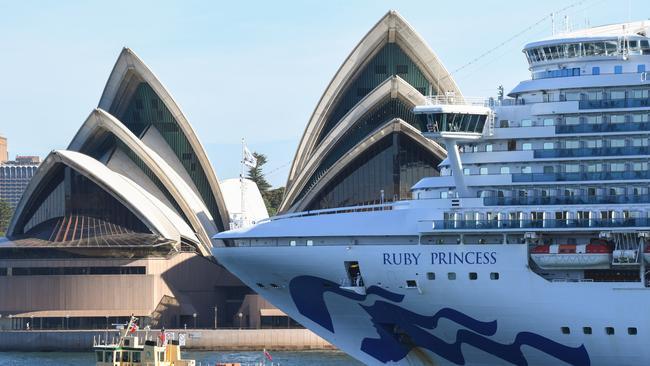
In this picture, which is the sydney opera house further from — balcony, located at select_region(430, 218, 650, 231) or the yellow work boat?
balcony, located at select_region(430, 218, 650, 231)

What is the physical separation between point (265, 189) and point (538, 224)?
2915 inches

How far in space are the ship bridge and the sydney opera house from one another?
3105 centimetres

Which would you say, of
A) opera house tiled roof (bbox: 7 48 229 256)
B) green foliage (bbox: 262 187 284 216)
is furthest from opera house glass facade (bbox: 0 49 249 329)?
green foliage (bbox: 262 187 284 216)

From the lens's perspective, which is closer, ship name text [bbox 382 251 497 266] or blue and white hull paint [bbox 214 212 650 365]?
blue and white hull paint [bbox 214 212 650 365]

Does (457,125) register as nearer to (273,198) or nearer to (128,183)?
(128,183)

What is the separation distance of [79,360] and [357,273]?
84.5 feet

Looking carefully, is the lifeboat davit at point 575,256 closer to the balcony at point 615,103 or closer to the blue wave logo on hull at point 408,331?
the blue wave logo on hull at point 408,331

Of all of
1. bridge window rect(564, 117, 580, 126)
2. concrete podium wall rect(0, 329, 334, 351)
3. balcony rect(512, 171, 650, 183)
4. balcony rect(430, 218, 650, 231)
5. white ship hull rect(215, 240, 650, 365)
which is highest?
bridge window rect(564, 117, 580, 126)

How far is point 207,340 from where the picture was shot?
79.9 m

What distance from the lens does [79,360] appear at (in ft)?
240

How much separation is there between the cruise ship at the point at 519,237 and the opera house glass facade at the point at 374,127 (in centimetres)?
3121

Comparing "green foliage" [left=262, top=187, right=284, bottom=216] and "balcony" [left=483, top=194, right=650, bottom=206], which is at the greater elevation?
"green foliage" [left=262, top=187, right=284, bottom=216]

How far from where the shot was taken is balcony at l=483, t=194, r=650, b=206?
48.8 m

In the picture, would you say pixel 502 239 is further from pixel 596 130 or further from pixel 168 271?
pixel 168 271
